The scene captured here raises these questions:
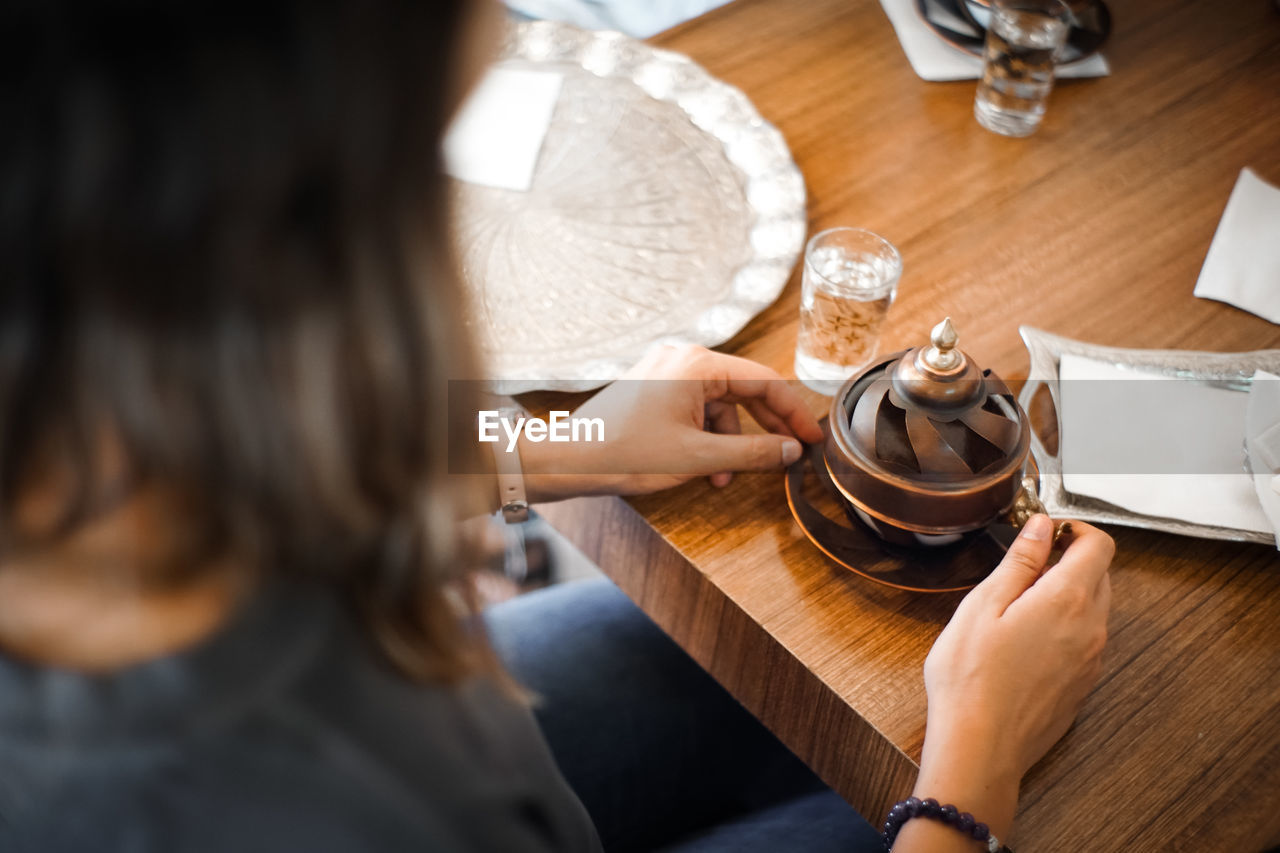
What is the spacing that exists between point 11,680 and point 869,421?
20.7 inches

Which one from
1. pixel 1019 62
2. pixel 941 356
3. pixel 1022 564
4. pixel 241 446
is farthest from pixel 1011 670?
pixel 1019 62

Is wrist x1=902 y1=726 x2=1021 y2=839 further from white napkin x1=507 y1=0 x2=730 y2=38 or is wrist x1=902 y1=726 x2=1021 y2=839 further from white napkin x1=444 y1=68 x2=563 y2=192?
white napkin x1=507 y1=0 x2=730 y2=38

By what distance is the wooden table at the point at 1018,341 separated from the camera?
717 mm

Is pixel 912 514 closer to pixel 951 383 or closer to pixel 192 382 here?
pixel 951 383

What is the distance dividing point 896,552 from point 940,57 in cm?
71

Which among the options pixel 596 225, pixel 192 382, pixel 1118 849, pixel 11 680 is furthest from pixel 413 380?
pixel 596 225

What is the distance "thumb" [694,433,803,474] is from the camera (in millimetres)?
840

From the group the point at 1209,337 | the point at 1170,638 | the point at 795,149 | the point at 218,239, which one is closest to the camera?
the point at 218,239

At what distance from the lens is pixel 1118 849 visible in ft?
2.20

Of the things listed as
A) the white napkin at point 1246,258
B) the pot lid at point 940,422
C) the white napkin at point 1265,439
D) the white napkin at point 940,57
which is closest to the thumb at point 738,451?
the pot lid at point 940,422

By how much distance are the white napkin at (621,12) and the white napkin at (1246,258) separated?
0.64m

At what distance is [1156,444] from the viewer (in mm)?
882

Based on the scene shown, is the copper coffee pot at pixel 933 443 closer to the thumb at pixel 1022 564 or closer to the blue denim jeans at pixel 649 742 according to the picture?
the thumb at pixel 1022 564

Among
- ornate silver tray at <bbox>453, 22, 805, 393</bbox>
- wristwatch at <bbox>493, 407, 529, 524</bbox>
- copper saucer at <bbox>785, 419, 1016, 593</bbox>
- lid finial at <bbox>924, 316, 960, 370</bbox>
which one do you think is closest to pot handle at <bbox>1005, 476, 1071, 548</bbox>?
copper saucer at <bbox>785, 419, 1016, 593</bbox>
